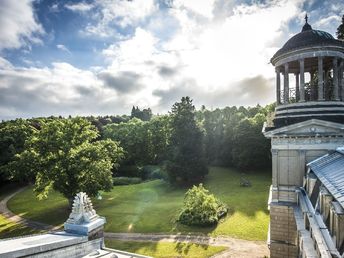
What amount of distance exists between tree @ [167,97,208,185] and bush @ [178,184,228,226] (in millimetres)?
14899

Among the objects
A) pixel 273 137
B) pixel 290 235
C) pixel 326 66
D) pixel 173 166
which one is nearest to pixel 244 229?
pixel 290 235

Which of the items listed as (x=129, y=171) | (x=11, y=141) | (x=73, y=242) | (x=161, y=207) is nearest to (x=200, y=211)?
(x=161, y=207)

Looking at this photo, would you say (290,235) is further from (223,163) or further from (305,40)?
(223,163)

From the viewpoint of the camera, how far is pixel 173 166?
162 ft

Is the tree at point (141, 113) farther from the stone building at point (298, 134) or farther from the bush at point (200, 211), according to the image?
the stone building at point (298, 134)

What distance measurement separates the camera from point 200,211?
3178cm

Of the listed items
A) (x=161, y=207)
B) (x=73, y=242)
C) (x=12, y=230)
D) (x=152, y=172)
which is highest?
(x=73, y=242)

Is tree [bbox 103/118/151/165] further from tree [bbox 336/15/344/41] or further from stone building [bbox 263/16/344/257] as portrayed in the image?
stone building [bbox 263/16/344/257]

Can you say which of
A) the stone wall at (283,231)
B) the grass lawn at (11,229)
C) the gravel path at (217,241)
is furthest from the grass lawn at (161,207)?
the stone wall at (283,231)

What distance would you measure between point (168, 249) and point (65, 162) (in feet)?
56.5

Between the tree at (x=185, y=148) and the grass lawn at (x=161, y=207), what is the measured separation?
263 cm

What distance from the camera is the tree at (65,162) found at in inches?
1375

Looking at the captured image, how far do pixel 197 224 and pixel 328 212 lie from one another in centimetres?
2175

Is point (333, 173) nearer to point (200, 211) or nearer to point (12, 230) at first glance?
point (200, 211)
